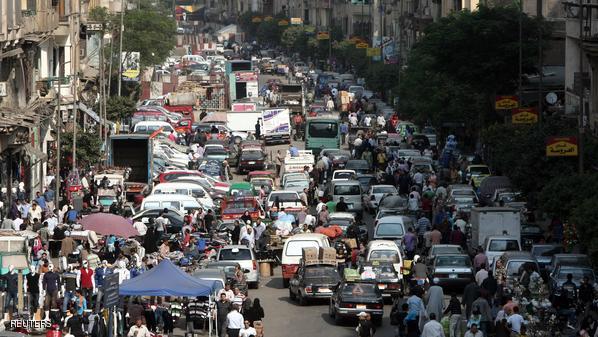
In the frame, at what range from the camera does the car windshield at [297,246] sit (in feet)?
147

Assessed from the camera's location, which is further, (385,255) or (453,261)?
(385,255)

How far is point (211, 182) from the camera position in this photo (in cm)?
6384

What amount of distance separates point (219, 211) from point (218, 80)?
6252 centimetres

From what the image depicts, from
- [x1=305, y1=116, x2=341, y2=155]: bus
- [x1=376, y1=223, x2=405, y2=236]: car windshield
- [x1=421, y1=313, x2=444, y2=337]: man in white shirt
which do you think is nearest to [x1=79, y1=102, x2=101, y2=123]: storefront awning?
[x1=305, y1=116, x2=341, y2=155]: bus

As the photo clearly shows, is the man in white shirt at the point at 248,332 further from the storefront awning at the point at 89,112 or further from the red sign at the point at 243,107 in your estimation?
the red sign at the point at 243,107

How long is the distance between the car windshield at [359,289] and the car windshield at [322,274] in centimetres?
263

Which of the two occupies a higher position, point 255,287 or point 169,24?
point 169,24

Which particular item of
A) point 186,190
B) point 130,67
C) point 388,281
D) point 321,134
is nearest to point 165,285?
point 388,281

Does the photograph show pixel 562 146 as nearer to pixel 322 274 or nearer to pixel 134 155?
pixel 322 274

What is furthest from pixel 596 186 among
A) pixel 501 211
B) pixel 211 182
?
pixel 211 182

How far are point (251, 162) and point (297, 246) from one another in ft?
94.2

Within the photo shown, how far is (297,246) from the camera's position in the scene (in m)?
45.1

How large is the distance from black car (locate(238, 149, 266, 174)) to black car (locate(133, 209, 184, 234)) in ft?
63.9

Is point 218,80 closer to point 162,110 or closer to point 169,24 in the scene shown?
point 169,24
